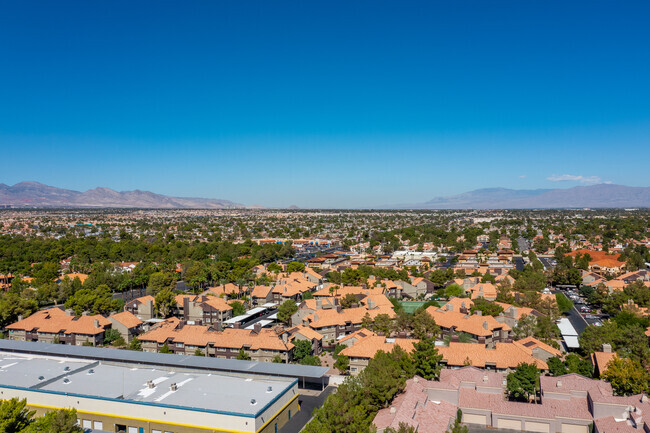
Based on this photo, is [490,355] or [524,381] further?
[490,355]

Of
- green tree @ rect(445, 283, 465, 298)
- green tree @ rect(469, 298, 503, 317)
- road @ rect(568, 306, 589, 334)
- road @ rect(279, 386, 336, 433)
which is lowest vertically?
road @ rect(568, 306, 589, 334)

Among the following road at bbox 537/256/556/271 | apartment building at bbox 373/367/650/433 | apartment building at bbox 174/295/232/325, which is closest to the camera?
apartment building at bbox 373/367/650/433

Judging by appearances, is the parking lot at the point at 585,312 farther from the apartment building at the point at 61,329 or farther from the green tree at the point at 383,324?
the apartment building at the point at 61,329

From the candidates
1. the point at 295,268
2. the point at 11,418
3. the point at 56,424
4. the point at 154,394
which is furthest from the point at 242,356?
the point at 295,268

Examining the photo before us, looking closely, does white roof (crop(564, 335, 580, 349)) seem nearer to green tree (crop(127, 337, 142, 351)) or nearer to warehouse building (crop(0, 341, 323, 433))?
warehouse building (crop(0, 341, 323, 433))

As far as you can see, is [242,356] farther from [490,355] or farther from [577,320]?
[577,320]

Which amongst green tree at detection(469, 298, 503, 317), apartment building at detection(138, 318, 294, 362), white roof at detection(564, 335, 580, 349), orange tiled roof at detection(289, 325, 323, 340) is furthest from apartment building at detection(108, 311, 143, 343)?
white roof at detection(564, 335, 580, 349)

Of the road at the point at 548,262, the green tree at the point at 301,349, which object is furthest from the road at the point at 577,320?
the road at the point at 548,262

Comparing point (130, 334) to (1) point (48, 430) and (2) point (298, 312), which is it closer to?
(2) point (298, 312)
